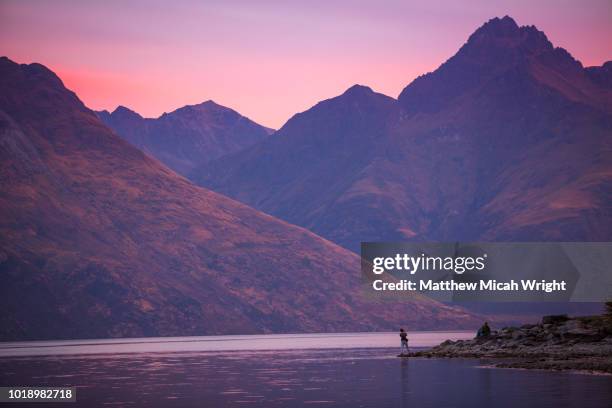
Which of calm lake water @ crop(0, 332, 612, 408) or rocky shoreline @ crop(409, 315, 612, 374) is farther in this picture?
rocky shoreline @ crop(409, 315, 612, 374)

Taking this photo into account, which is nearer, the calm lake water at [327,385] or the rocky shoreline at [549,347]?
the calm lake water at [327,385]

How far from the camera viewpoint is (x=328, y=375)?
71062 millimetres

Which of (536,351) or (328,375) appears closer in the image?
(328,375)

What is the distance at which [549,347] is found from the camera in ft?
293

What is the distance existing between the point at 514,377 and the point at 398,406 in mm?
19359

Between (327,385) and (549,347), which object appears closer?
(327,385)

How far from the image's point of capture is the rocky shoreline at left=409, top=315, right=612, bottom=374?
73375mm

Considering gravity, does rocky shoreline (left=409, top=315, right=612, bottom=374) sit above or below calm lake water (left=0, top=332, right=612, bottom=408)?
above

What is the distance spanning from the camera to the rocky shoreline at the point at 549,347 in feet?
241

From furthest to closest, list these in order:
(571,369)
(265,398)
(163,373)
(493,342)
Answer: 1. (493,342)
2. (163,373)
3. (571,369)
4. (265,398)

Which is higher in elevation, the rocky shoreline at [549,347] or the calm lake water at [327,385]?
the rocky shoreline at [549,347]

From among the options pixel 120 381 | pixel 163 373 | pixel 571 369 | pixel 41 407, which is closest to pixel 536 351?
pixel 571 369

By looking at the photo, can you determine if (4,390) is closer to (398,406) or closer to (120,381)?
(120,381)

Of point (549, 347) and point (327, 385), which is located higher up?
point (549, 347)
